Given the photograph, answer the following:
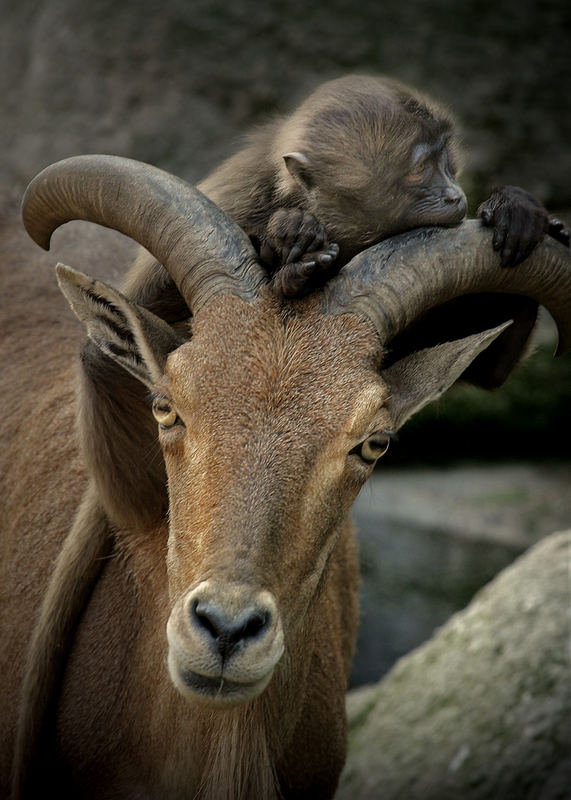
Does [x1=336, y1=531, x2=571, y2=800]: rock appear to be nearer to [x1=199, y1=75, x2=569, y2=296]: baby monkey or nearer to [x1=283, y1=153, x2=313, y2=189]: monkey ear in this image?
[x1=199, y1=75, x2=569, y2=296]: baby monkey

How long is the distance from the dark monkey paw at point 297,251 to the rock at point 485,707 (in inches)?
130

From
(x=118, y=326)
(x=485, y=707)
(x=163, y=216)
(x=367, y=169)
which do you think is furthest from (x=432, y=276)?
(x=485, y=707)

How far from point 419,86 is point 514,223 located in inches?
235

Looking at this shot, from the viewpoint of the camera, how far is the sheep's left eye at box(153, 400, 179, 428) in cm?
403

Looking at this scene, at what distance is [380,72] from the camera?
9.89 meters

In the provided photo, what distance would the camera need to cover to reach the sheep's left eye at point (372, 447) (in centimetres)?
396

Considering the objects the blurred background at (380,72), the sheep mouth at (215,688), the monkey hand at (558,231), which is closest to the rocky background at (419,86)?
the blurred background at (380,72)

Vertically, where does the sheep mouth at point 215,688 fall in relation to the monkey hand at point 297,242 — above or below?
below

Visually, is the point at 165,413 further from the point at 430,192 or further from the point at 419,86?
the point at 419,86

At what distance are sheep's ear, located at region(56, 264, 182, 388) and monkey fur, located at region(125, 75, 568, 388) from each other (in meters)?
0.38

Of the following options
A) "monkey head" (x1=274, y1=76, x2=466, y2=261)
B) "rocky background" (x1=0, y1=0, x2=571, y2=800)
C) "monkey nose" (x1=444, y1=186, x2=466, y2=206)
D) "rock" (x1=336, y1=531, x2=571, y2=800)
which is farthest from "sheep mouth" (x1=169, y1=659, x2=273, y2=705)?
"rocky background" (x1=0, y1=0, x2=571, y2=800)

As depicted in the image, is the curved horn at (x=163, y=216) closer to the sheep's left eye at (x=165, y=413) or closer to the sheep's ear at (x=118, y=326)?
the sheep's ear at (x=118, y=326)

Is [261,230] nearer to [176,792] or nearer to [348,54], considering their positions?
[176,792]

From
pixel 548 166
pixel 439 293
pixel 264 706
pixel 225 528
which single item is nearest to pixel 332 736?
pixel 264 706
